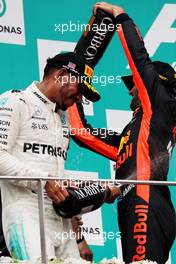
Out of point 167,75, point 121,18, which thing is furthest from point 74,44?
point 167,75

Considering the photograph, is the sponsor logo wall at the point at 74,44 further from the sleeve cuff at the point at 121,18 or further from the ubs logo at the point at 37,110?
the ubs logo at the point at 37,110

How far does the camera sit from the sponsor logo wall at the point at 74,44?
24.0 feet

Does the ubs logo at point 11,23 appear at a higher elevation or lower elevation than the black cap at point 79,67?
higher

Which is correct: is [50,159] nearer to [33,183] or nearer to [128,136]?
[33,183]

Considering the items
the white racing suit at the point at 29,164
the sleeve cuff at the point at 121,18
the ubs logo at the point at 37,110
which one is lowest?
the white racing suit at the point at 29,164

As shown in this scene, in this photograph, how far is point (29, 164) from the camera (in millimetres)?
5273

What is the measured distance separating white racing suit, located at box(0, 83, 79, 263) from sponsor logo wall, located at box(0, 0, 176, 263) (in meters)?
1.80

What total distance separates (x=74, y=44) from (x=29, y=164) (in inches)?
88.9

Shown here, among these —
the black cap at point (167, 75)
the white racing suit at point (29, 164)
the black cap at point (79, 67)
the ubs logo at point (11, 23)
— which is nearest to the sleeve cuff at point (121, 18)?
the black cap at point (167, 75)

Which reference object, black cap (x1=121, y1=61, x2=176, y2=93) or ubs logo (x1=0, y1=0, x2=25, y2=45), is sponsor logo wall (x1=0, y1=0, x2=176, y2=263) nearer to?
ubs logo (x1=0, y1=0, x2=25, y2=45)

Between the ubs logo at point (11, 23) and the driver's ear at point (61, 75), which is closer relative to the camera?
the driver's ear at point (61, 75)

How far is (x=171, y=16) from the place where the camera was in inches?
297

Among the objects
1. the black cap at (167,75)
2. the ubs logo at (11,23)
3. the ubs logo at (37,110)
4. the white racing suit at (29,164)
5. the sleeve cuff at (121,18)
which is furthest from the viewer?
the ubs logo at (11,23)

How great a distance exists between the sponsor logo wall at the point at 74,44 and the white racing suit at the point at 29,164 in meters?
1.80
